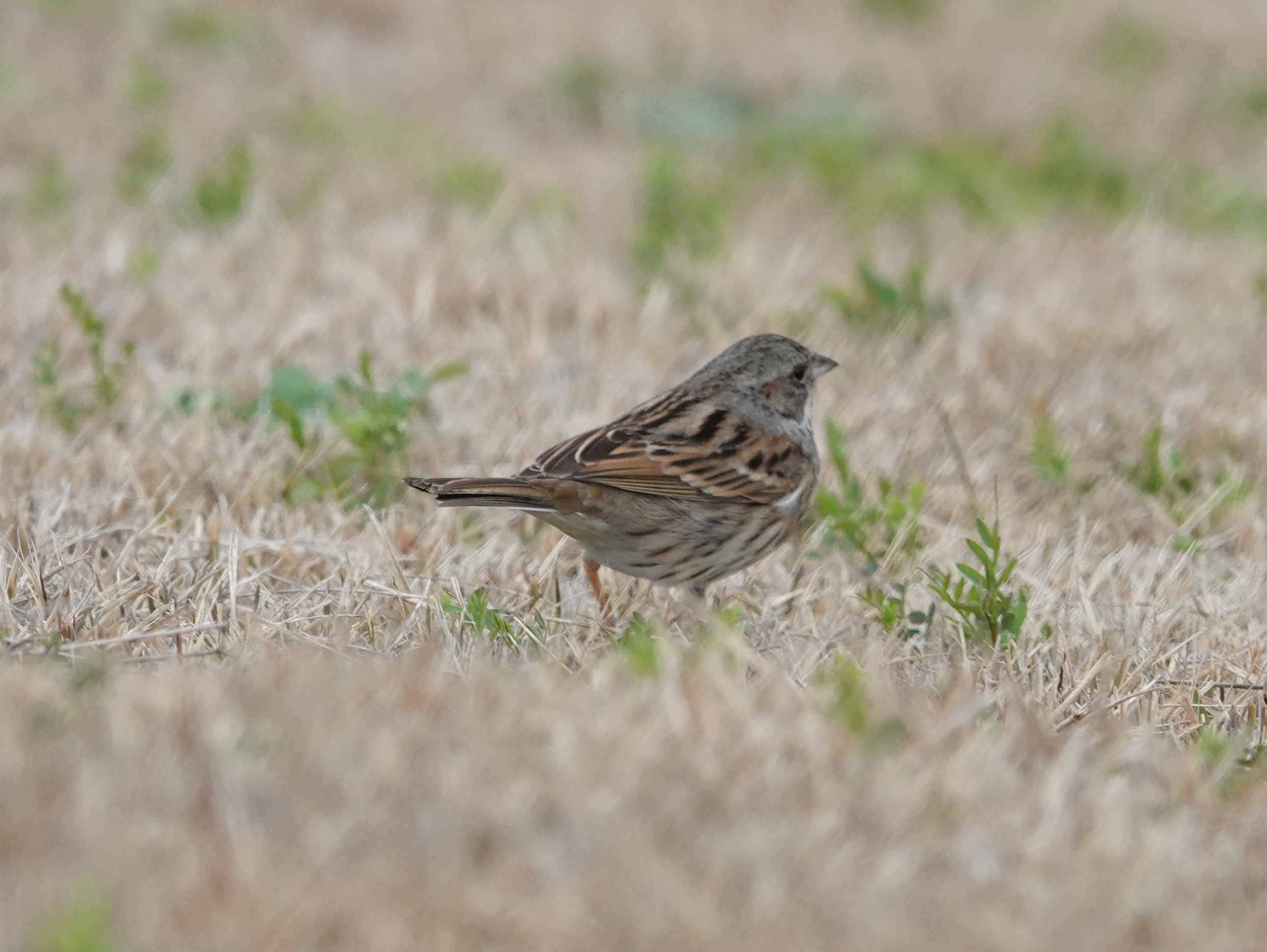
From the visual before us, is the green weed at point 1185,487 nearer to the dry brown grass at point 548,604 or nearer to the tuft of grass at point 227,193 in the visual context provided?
the dry brown grass at point 548,604

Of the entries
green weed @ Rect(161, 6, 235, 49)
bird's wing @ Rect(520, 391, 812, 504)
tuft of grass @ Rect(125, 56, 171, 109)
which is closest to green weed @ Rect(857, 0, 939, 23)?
green weed @ Rect(161, 6, 235, 49)

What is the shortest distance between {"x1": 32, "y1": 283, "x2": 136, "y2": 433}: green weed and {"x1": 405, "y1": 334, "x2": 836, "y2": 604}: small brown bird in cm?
149

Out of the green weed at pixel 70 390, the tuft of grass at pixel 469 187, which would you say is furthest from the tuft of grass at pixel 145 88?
the green weed at pixel 70 390

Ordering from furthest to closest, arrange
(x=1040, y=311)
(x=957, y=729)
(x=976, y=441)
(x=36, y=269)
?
(x=1040, y=311), (x=36, y=269), (x=976, y=441), (x=957, y=729)

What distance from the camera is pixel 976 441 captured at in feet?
19.4

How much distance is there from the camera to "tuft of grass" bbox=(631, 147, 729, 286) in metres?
7.56

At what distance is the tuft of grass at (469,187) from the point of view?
8695mm

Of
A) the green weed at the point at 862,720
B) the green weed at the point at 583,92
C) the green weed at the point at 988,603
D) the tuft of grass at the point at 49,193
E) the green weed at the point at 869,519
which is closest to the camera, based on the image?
the green weed at the point at 862,720

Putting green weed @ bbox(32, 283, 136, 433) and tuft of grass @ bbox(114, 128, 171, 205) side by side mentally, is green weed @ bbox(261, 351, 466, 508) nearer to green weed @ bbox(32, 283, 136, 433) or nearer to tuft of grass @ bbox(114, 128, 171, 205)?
green weed @ bbox(32, 283, 136, 433)

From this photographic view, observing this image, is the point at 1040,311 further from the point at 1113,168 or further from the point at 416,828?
the point at 416,828

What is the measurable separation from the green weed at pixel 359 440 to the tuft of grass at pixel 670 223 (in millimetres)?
2145

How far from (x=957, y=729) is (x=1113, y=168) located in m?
8.02

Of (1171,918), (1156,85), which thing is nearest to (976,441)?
(1171,918)

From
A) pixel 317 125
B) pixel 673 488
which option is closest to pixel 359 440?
pixel 673 488
